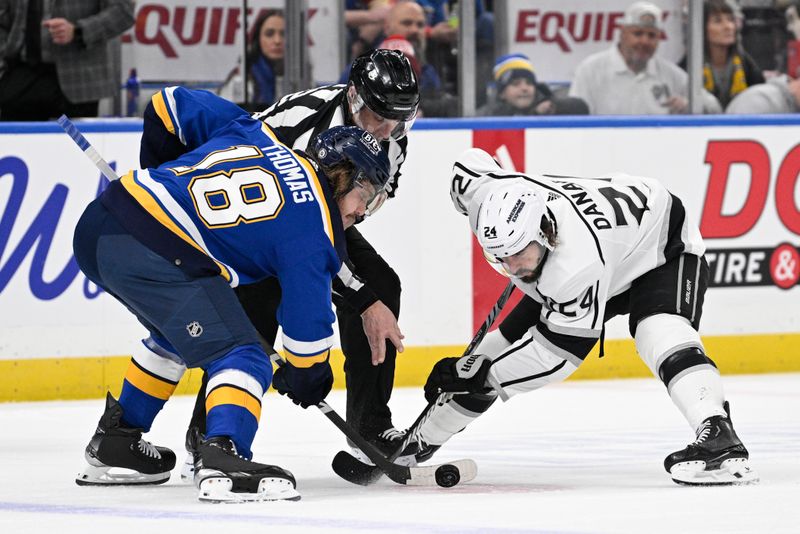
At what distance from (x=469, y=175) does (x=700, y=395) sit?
2.75ft

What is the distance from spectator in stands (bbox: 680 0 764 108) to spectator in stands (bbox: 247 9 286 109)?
5.94 ft

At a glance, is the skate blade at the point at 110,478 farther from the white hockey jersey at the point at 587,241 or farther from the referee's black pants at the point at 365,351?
the white hockey jersey at the point at 587,241

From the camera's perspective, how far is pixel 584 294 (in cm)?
394

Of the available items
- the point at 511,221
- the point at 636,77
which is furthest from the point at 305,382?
the point at 636,77

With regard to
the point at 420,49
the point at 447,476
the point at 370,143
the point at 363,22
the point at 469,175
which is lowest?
the point at 447,476

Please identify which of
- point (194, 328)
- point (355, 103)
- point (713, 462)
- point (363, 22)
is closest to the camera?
point (194, 328)

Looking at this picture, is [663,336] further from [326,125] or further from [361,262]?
[326,125]

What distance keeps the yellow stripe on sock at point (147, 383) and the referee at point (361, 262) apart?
16cm

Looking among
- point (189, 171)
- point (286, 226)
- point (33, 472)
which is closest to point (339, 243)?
point (286, 226)

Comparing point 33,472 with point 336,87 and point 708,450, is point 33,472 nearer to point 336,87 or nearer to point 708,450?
point 336,87

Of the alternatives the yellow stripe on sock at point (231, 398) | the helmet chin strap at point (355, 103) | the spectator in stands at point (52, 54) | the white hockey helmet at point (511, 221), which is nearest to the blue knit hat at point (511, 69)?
the spectator in stands at point (52, 54)

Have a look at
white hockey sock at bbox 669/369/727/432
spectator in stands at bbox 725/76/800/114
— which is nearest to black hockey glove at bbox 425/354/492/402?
white hockey sock at bbox 669/369/727/432

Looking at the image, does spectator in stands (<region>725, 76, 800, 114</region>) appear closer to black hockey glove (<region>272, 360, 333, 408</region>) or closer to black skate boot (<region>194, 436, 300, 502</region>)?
black hockey glove (<region>272, 360, 333, 408</region>)

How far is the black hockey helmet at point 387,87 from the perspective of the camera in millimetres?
4129
